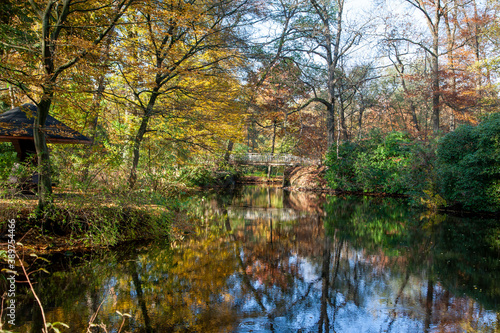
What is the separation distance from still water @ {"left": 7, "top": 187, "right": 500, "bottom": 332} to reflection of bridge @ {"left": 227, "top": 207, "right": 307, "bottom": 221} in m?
2.13

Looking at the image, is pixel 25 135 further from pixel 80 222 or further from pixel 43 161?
pixel 80 222

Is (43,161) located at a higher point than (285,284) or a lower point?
higher

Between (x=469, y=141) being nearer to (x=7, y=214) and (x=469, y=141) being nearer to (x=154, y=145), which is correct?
(x=154, y=145)

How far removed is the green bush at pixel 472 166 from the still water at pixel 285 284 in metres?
3.00

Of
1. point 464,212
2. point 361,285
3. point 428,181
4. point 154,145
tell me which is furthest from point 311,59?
point 361,285

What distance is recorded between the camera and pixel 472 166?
37.9ft

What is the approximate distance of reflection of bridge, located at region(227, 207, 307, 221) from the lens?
11.3 m

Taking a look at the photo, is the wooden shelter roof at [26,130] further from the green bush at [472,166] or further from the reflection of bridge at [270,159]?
→ the reflection of bridge at [270,159]

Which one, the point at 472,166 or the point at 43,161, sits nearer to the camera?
the point at 43,161

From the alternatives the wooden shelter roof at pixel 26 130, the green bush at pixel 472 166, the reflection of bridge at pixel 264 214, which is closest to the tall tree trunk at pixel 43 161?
the wooden shelter roof at pixel 26 130

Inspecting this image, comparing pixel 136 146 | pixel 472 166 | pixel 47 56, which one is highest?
pixel 47 56

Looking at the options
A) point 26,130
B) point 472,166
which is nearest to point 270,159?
point 472,166

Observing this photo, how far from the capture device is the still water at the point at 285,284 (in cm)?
402

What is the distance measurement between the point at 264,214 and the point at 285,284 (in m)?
6.96
